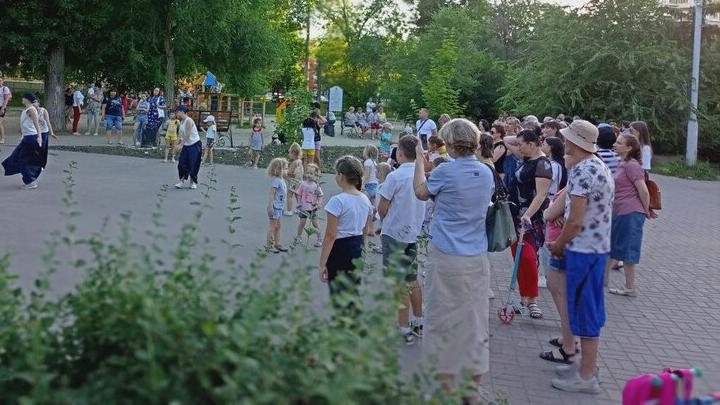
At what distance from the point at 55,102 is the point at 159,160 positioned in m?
10.4

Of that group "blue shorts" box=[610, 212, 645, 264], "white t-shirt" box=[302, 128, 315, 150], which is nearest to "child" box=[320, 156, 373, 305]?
"blue shorts" box=[610, 212, 645, 264]

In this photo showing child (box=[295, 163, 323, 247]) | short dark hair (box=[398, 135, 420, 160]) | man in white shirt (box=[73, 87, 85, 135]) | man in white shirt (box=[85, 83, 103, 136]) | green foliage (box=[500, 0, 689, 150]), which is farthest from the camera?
green foliage (box=[500, 0, 689, 150])

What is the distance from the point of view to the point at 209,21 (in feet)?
100

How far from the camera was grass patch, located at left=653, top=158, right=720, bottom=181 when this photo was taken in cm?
2756

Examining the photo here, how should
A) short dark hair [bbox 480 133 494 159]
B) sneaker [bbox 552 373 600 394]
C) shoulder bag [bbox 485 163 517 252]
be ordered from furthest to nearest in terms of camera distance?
short dark hair [bbox 480 133 494 159], sneaker [bbox 552 373 600 394], shoulder bag [bbox 485 163 517 252]

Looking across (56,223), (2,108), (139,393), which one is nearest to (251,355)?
(139,393)

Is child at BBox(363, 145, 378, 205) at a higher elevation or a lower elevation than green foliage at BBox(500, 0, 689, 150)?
lower

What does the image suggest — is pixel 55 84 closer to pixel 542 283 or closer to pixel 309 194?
pixel 309 194

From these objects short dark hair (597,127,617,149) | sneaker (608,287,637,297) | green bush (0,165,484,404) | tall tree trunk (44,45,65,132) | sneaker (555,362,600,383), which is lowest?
sneaker (555,362,600,383)

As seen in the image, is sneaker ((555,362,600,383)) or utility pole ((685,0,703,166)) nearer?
sneaker ((555,362,600,383))

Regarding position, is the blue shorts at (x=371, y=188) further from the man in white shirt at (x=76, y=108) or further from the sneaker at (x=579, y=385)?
the man in white shirt at (x=76, y=108)

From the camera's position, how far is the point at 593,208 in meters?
5.43

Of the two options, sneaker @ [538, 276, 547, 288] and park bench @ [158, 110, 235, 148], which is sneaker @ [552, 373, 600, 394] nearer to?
sneaker @ [538, 276, 547, 288]

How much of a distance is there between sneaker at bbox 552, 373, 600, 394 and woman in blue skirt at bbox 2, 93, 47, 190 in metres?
11.0
